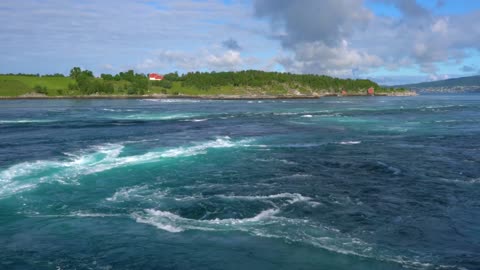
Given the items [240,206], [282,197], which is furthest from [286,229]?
[282,197]

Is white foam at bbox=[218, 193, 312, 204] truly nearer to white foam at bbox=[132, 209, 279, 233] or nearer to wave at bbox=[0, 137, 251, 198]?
white foam at bbox=[132, 209, 279, 233]

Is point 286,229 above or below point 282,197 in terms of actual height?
below

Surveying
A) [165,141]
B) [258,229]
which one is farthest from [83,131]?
[258,229]

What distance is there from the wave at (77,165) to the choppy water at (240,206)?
0.55 feet

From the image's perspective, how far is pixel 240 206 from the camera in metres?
26.2

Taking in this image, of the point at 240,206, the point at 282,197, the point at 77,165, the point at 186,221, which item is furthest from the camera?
the point at 77,165

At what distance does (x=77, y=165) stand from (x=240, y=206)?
19453 millimetres

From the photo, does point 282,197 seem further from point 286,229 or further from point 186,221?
point 186,221

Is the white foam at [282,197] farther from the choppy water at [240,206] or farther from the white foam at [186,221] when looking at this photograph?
the white foam at [186,221]

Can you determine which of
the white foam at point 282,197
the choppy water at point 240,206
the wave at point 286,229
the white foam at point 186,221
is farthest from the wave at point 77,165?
the white foam at point 282,197

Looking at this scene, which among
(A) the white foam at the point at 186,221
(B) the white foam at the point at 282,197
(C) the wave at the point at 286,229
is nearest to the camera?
(C) the wave at the point at 286,229

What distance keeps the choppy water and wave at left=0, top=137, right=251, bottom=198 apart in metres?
0.17

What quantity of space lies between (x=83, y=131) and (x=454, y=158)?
50194 mm

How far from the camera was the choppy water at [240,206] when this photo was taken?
63.3 ft
